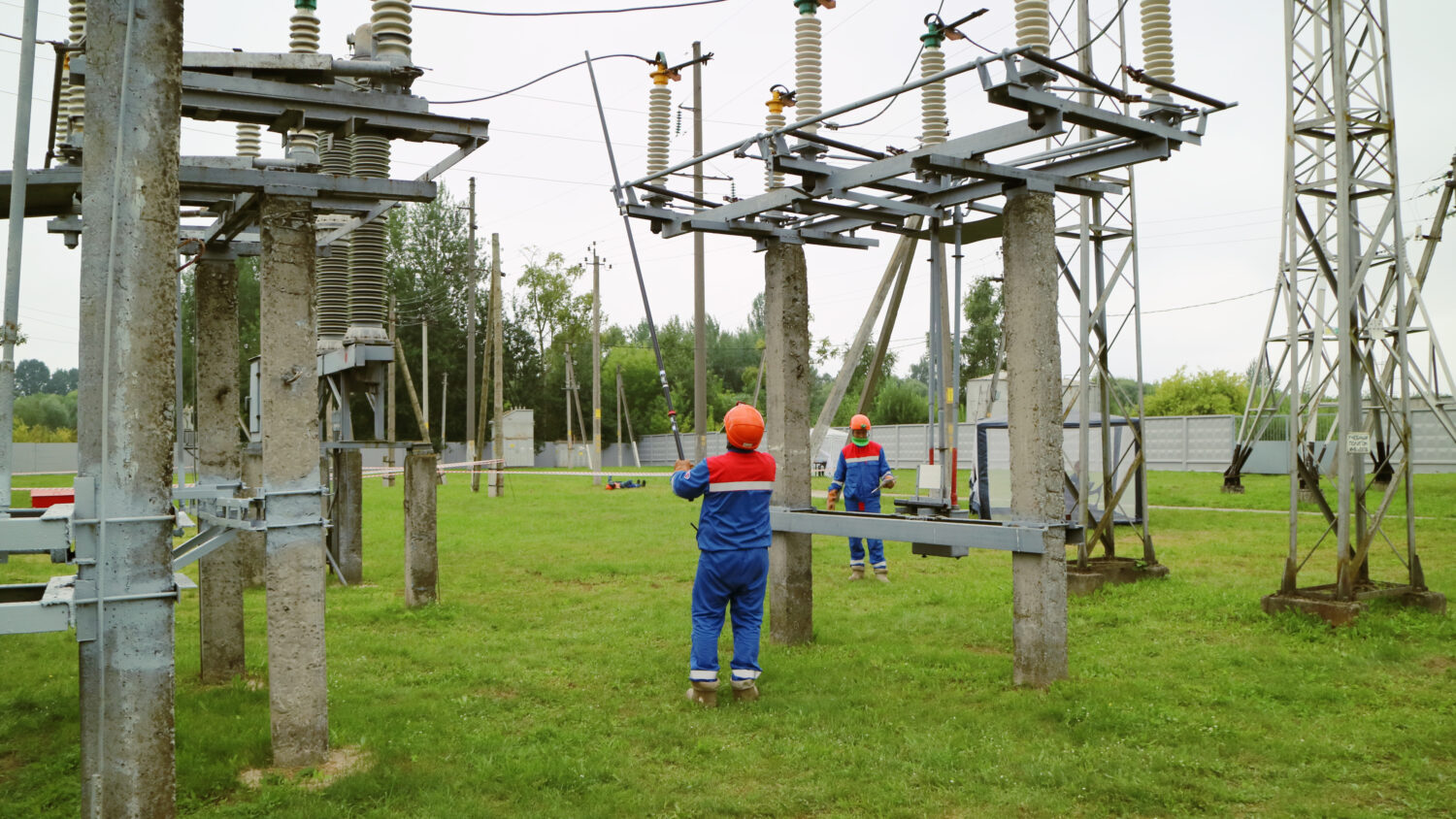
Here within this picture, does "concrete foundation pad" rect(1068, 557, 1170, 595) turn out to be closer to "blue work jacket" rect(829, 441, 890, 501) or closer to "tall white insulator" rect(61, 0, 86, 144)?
"blue work jacket" rect(829, 441, 890, 501)

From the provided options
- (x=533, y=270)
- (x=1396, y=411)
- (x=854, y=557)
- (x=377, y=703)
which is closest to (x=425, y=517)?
(x=377, y=703)

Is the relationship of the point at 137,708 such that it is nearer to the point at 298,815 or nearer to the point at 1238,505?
the point at 298,815

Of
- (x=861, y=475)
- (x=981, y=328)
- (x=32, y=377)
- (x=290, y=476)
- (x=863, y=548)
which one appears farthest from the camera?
(x=32, y=377)

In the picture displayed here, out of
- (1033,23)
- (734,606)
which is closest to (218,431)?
(734,606)

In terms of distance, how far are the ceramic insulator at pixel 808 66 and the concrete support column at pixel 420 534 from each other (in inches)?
218

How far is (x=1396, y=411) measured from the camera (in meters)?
10.4

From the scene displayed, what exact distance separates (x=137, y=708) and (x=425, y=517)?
7659 mm

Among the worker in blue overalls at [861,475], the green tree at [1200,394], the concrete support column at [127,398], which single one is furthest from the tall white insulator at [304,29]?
the green tree at [1200,394]

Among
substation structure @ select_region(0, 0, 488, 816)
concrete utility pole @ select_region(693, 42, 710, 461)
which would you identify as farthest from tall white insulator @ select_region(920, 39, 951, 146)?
concrete utility pole @ select_region(693, 42, 710, 461)

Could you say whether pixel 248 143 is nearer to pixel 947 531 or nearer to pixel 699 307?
pixel 947 531

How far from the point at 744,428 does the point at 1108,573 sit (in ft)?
20.8

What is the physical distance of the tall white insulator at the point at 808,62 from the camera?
790 centimetres

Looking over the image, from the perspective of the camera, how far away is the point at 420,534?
11.2m

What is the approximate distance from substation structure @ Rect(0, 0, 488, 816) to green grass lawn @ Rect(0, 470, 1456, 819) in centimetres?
84
